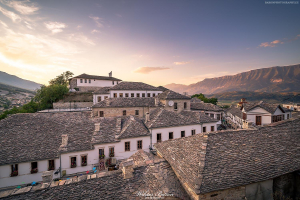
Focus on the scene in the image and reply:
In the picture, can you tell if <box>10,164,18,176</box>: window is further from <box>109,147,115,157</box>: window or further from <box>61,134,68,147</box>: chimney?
<box>109,147,115,157</box>: window

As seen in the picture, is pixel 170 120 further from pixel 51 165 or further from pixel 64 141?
pixel 51 165

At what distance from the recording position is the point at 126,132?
18.2m

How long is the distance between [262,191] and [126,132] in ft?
49.3

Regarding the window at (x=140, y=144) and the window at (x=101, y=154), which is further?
the window at (x=140, y=144)

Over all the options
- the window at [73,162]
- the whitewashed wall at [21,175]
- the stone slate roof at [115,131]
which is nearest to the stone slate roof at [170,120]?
the stone slate roof at [115,131]

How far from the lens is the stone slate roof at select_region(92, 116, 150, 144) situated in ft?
Result: 56.3

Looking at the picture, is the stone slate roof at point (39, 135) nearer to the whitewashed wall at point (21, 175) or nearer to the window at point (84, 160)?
the whitewashed wall at point (21, 175)

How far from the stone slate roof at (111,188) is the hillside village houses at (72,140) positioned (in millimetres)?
9478

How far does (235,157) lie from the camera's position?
276 inches

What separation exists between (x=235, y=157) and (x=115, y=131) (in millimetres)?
15486

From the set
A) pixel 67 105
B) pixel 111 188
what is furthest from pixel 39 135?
pixel 67 105

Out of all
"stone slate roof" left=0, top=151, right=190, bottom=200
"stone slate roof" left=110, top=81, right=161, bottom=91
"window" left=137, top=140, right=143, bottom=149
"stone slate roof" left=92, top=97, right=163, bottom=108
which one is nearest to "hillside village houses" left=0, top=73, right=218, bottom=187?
"window" left=137, top=140, right=143, bottom=149

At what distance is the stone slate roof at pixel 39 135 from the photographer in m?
14.5

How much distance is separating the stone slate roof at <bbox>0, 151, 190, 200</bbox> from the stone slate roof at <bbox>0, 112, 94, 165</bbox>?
381 inches
